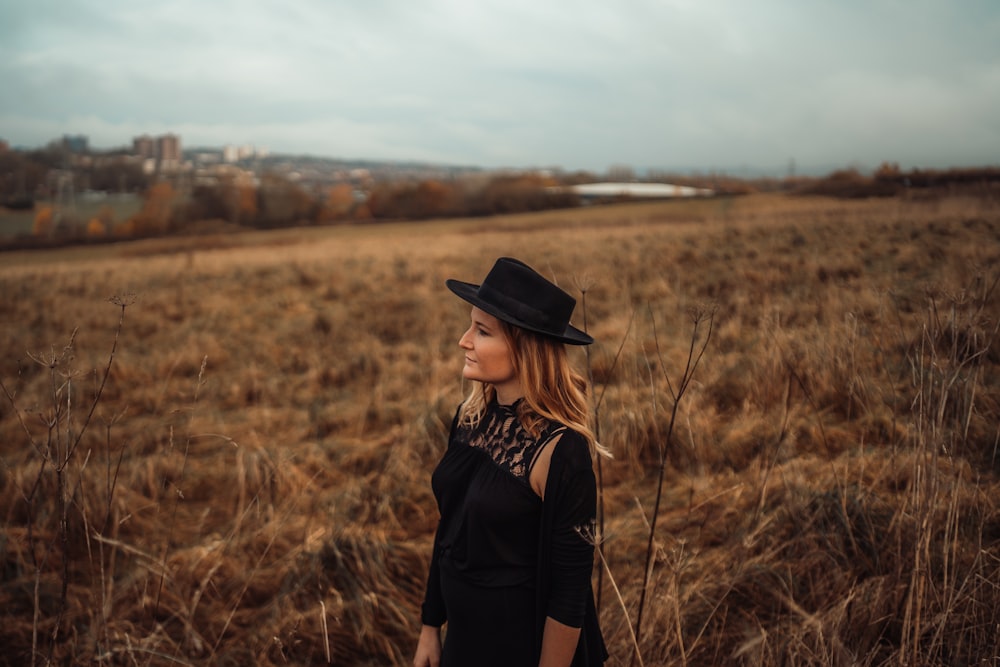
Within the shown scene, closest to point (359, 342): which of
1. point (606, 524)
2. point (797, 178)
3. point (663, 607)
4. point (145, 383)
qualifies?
point (145, 383)

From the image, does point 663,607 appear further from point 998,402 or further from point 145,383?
point 145,383

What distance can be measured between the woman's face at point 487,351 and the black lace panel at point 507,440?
102mm

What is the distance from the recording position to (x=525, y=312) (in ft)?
4.77

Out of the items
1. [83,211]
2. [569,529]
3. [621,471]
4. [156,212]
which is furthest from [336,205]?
[569,529]

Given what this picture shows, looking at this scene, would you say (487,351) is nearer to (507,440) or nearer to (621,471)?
(507,440)

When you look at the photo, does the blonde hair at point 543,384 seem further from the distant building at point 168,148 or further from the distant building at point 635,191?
the distant building at point 168,148

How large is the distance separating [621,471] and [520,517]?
9.55ft

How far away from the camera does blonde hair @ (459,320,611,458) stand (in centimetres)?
151

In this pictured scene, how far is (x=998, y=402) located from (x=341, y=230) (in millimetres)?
28190

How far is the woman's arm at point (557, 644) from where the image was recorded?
57.4 inches

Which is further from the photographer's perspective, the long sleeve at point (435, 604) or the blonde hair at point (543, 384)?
the long sleeve at point (435, 604)

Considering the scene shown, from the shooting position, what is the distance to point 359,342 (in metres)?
Result: 8.35

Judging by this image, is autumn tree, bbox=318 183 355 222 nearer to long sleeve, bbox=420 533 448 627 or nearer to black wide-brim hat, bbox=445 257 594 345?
long sleeve, bbox=420 533 448 627

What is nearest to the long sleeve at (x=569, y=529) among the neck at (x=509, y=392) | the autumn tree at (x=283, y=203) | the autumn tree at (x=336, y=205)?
the neck at (x=509, y=392)
